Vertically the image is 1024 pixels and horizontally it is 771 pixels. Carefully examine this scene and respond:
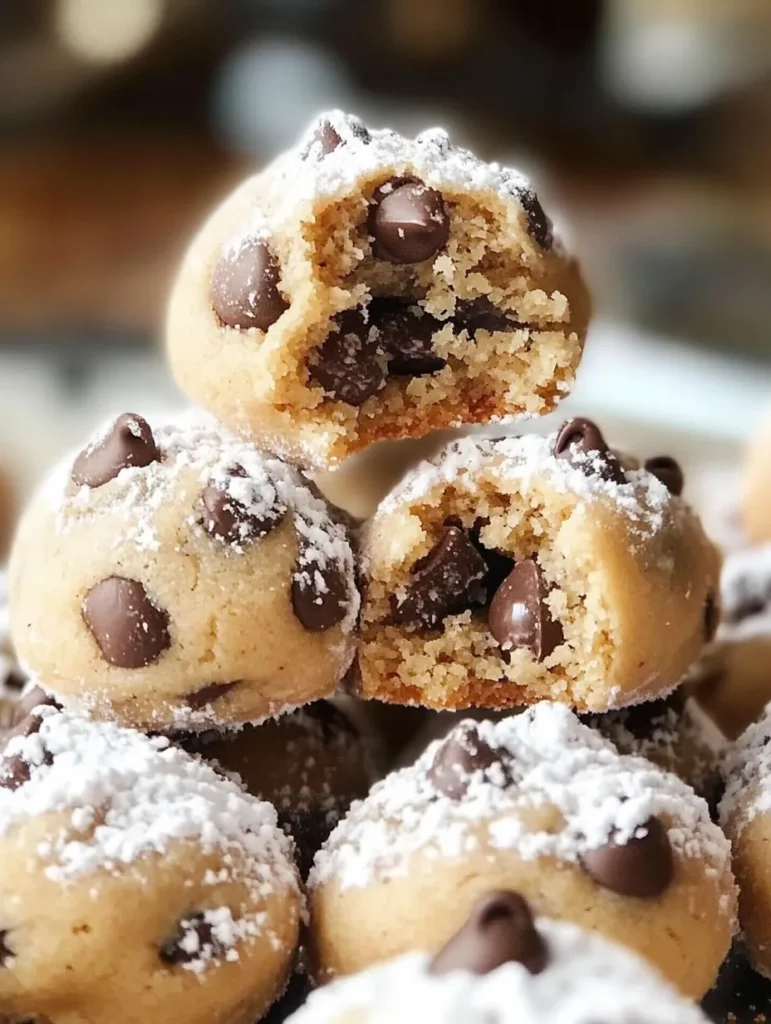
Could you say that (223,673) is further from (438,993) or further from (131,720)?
(438,993)

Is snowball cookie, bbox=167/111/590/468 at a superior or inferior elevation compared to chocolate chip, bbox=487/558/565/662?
superior

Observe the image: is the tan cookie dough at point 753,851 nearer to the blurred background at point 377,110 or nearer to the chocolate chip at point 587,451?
the chocolate chip at point 587,451

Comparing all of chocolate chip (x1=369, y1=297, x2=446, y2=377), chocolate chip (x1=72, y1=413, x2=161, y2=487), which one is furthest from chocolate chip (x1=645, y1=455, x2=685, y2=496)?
chocolate chip (x1=72, y1=413, x2=161, y2=487)

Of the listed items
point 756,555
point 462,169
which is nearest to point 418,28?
point 756,555

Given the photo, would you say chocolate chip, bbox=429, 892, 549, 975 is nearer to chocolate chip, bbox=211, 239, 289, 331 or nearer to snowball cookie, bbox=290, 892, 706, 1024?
snowball cookie, bbox=290, 892, 706, 1024

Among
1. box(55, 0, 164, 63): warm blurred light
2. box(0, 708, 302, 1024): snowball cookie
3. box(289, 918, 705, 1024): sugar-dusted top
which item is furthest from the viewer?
box(55, 0, 164, 63): warm blurred light

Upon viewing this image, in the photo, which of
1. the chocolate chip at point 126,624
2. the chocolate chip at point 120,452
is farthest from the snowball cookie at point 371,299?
the chocolate chip at point 126,624

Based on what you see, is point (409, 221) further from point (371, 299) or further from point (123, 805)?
point (123, 805)
